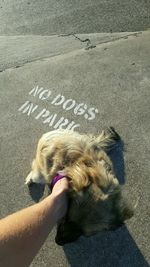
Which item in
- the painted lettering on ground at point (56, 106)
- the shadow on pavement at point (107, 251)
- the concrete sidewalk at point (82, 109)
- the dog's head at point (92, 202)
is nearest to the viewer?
the dog's head at point (92, 202)

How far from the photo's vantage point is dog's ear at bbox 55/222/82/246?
3.70 meters

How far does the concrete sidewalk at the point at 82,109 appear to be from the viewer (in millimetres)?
4504

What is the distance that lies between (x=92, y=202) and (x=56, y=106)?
2.90 m

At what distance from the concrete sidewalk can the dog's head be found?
2.70 ft

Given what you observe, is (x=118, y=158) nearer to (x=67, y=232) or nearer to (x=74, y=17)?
(x=67, y=232)

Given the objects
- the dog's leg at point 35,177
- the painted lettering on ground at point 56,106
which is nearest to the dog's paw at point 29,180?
the dog's leg at point 35,177

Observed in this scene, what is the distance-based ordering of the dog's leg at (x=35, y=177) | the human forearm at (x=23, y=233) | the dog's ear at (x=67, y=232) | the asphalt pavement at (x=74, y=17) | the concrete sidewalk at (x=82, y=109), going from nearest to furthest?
the human forearm at (x=23, y=233) → the dog's ear at (x=67, y=232) → the concrete sidewalk at (x=82, y=109) → the dog's leg at (x=35, y=177) → the asphalt pavement at (x=74, y=17)

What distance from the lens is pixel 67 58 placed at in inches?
283

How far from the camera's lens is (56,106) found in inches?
244

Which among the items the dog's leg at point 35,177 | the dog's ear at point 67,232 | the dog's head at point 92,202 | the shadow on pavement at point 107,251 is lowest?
the shadow on pavement at point 107,251

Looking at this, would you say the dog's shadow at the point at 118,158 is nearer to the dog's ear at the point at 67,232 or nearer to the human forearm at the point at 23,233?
the dog's ear at the point at 67,232

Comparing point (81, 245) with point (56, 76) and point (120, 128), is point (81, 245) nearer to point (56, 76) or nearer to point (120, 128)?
point (120, 128)

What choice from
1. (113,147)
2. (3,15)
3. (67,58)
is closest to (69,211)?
(113,147)

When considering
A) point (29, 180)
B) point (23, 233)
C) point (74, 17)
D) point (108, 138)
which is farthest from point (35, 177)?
point (74, 17)
